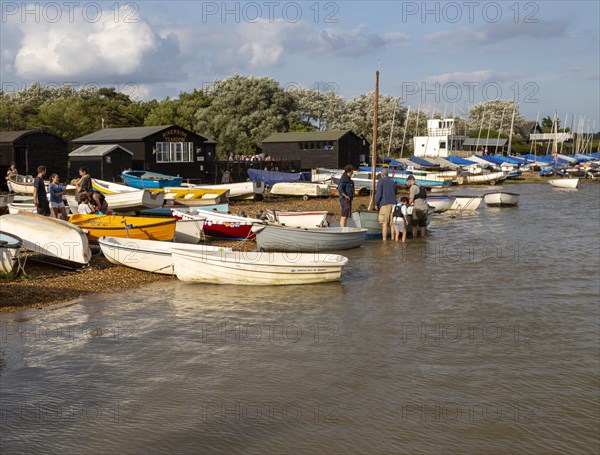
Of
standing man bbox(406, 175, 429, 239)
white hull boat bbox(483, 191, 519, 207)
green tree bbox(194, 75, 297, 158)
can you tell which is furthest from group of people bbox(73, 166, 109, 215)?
green tree bbox(194, 75, 297, 158)

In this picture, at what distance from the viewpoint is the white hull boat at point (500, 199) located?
43.5 m

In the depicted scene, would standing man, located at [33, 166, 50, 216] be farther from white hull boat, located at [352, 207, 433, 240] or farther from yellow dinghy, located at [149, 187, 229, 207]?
white hull boat, located at [352, 207, 433, 240]

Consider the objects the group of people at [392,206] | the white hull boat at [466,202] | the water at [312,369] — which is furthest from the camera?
the white hull boat at [466,202]

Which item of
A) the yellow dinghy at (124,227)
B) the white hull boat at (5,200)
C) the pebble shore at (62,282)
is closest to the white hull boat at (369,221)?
the yellow dinghy at (124,227)

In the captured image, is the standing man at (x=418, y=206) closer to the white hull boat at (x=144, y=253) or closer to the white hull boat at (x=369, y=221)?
the white hull boat at (x=369, y=221)

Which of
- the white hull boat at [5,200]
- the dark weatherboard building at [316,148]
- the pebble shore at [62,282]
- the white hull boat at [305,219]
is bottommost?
the pebble shore at [62,282]

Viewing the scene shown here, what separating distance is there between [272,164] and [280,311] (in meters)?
43.7

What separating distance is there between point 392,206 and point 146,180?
18.7m

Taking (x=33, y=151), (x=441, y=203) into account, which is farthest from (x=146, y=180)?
(x=441, y=203)

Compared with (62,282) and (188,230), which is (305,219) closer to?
(188,230)

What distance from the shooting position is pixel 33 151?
4138 cm

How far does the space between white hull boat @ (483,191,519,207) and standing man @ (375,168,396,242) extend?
65.9 ft

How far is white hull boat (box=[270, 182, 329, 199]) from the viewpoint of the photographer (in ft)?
142

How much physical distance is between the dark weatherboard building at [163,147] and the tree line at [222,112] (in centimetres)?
1519
